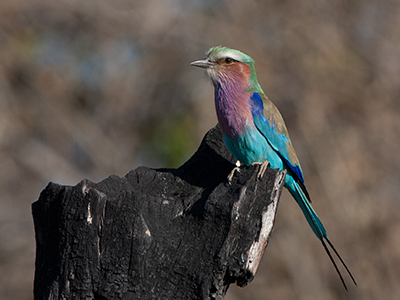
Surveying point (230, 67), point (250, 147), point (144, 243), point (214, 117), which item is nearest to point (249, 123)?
point (250, 147)

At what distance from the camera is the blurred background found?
790 centimetres

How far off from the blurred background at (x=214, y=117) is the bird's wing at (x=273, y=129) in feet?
11.7

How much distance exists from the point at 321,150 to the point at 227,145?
438cm

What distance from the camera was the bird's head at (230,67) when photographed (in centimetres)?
442

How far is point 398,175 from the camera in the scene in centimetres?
834

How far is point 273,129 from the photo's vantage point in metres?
4.25

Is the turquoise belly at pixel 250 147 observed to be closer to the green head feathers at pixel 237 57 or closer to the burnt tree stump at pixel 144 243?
the green head feathers at pixel 237 57

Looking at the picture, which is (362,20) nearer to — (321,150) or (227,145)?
(321,150)

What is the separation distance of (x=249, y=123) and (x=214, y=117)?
13.7ft

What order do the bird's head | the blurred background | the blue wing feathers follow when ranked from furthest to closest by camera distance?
the blurred background < the bird's head < the blue wing feathers

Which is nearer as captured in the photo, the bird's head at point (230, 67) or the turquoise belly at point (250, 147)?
the turquoise belly at point (250, 147)

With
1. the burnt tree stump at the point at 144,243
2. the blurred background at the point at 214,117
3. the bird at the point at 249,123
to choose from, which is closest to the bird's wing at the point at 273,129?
the bird at the point at 249,123

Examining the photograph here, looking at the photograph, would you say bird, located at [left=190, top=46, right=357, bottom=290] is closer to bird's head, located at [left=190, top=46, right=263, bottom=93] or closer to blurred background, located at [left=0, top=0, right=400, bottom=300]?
bird's head, located at [left=190, top=46, right=263, bottom=93]

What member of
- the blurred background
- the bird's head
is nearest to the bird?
the bird's head
